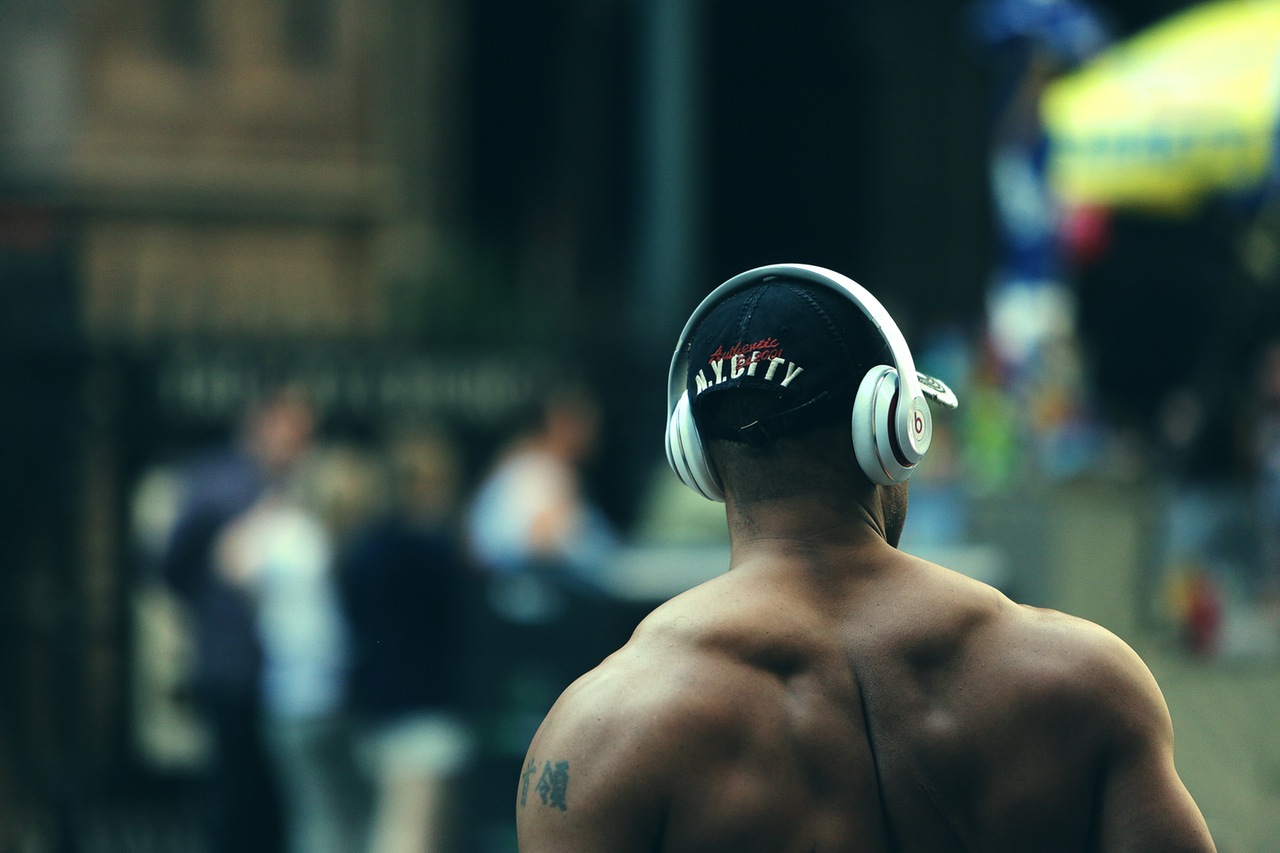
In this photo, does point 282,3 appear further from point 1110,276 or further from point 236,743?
point 236,743

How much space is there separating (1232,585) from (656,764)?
8.07m

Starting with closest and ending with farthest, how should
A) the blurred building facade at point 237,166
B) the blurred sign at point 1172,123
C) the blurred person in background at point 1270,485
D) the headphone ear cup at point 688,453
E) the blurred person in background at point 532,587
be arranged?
the headphone ear cup at point 688,453 < the blurred person in background at point 532,587 < the blurred sign at point 1172,123 < the blurred person in background at point 1270,485 < the blurred building facade at point 237,166

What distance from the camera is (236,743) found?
753cm

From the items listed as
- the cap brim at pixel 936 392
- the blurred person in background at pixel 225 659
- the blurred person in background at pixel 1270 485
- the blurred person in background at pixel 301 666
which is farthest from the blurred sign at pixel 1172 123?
the cap brim at pixel 936 392

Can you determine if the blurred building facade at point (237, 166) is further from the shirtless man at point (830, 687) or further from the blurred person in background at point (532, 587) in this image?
the shirtless man at point (830, 687)

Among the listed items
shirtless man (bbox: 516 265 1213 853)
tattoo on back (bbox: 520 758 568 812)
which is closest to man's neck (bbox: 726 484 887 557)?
shirtless man (bbox: 516 265 1213 853)

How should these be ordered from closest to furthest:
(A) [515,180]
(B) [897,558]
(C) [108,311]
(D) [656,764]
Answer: (D) [656,764], (B) [897,558], (C) [108,311], (A) [515,180]

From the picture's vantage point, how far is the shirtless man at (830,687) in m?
2.06

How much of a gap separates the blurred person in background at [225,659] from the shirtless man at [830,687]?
549cm

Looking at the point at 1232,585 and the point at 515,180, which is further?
the point at 515,180

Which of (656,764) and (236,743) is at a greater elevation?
(656,764)

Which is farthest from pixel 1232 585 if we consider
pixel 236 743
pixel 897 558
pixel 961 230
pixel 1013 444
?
pixel 961 230

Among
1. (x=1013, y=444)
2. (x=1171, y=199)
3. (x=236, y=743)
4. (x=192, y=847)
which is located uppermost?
(x=1171, y=199)

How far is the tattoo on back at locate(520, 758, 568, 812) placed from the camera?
81.4 inches
